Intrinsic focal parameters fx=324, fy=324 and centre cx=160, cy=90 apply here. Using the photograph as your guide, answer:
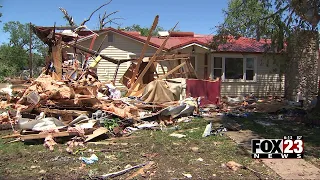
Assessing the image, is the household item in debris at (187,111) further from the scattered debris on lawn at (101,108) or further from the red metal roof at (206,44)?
the red metal roof at (206,44)

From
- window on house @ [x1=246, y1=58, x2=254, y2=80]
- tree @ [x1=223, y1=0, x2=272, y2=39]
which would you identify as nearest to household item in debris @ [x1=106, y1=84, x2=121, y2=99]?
tree @ [x1=223, y1=0, x2=272, y2=39]

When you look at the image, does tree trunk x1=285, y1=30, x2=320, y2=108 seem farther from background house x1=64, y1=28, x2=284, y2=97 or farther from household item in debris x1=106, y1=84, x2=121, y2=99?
household item in debris x1=106, y1=84, x2=121, y2=99

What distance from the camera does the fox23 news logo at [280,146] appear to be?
487 centimetres

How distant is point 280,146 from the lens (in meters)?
4.92

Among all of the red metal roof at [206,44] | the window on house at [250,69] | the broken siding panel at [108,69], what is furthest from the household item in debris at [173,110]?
the window on house at [250,69]

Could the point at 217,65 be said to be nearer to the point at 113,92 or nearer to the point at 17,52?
the point at 113,92

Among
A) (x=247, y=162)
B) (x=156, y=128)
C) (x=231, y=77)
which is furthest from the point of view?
(x=231, y=77)

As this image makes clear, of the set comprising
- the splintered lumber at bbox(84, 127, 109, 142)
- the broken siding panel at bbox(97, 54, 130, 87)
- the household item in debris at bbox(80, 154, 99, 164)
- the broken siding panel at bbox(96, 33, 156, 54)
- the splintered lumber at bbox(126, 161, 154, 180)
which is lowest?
the splintered lumber at bbox(126, 161, 154, 180)

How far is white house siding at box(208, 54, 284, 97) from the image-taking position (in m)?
18.5

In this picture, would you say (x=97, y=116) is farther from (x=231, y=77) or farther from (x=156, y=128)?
(x=231, y=77)

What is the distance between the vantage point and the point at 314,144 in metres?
7.40

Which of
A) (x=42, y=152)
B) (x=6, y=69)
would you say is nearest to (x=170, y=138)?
(x=42, y=152)

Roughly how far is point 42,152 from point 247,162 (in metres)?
4.10

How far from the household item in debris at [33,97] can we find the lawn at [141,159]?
1.91 metres
